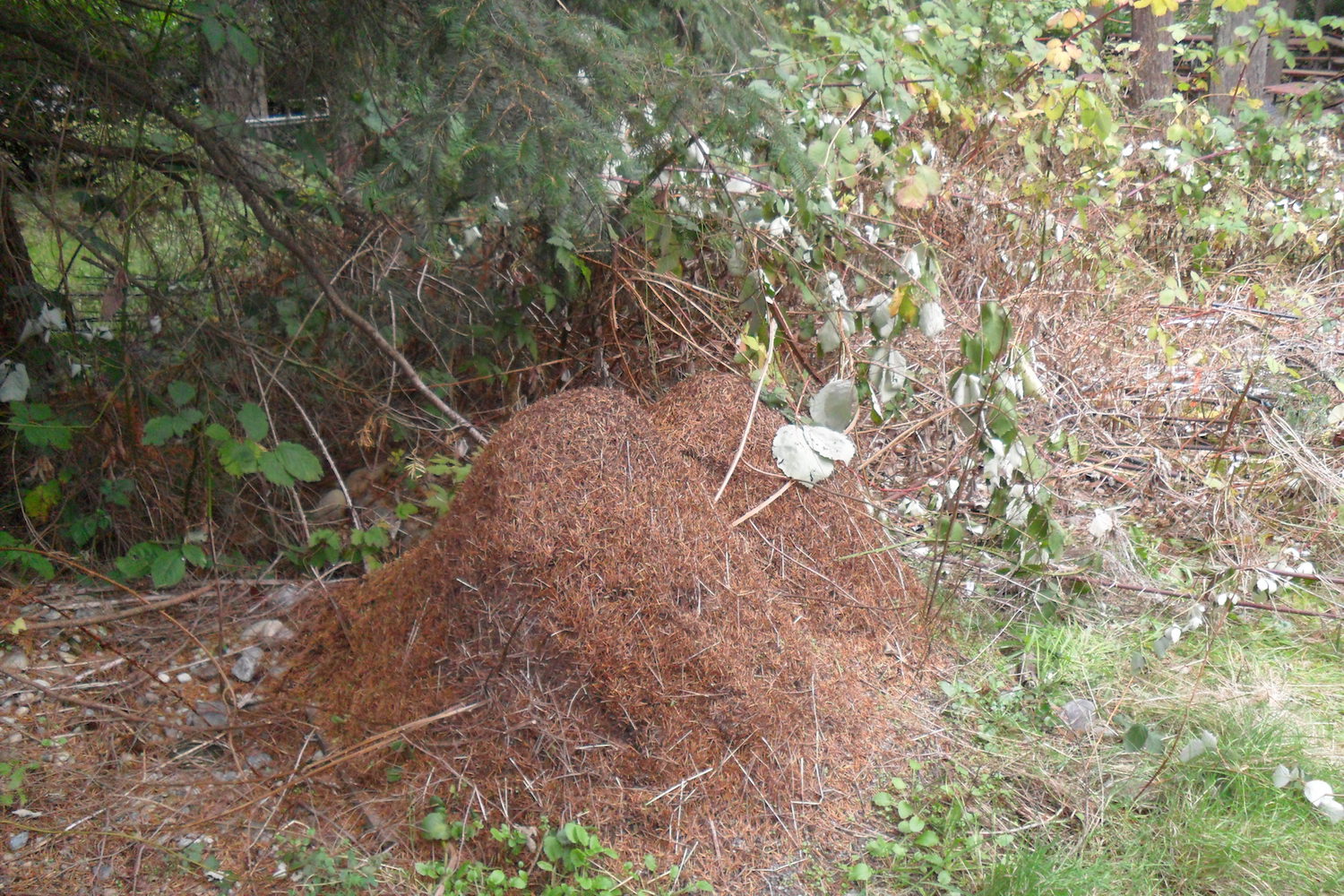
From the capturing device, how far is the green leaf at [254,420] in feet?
9.62

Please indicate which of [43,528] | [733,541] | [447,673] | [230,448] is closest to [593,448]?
[733,541]

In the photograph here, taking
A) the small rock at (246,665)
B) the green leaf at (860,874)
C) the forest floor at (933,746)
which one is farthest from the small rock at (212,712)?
the green leaf at (860,874)

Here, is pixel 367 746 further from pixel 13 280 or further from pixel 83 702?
pixel 13 280

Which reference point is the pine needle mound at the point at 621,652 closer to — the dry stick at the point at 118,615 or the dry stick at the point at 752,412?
the dry stick at the point at 752,412

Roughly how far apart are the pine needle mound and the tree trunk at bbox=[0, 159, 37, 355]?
1625mm

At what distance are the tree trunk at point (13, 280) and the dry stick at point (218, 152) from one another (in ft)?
1.74

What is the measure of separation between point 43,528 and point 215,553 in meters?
0.60

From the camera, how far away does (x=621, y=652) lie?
2.32m

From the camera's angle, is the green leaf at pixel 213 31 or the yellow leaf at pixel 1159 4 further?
the yellow leaf at pixel 1159 4

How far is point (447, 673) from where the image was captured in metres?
2.43

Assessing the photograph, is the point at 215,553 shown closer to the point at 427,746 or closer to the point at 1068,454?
the point at 427,746

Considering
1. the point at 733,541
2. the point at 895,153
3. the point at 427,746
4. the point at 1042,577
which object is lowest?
the point at 1042,577

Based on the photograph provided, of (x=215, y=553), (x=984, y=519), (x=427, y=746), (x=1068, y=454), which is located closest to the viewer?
(x=427, y=746)

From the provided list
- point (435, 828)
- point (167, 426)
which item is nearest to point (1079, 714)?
point (435, 828)
